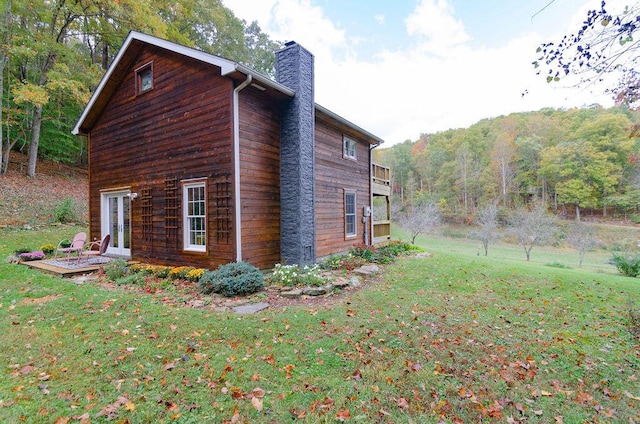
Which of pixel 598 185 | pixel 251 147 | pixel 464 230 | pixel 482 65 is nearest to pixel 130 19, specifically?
pixel 251 147

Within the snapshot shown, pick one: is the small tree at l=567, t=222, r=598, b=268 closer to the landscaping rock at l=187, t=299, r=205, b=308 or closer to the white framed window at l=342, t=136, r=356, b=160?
the white framed window at l=342, t=136, r=356, b=160

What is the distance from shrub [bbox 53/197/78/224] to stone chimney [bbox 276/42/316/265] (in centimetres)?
1321

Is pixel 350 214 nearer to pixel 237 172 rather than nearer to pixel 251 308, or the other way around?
pixel 237 172

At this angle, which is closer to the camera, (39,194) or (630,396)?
(630,396)

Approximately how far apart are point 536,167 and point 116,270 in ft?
138

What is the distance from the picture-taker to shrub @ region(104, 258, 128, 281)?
297 inches

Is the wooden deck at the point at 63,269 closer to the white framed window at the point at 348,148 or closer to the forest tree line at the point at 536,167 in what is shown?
the white framed window at the point at 348,148

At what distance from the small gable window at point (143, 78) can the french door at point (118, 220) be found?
332cm

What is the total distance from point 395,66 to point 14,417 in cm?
2090

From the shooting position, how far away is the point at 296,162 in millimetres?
8195

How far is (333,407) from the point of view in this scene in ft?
9.01

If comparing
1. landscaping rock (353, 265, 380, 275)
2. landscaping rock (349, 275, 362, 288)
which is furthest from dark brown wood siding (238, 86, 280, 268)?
landscaping rock (353, 265, 380, 275)

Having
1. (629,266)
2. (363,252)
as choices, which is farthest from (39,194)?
(629,266)

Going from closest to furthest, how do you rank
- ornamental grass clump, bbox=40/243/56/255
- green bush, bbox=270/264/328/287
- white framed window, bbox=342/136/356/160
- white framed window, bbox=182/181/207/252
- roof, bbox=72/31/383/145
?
green bush, bbox=270/264/328/287, roof, bbox=72/31/383/145, white framed window, bbox=182/181/207/252, ornamental grass clump, bbox=40/243/56/255, white framed window, bbox=342/136/356/160
